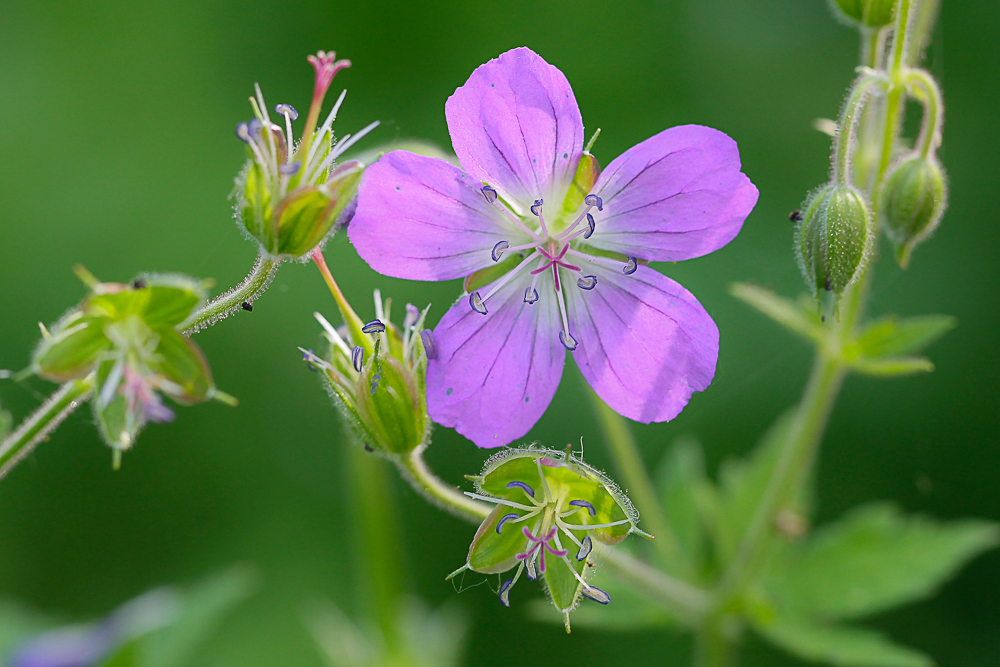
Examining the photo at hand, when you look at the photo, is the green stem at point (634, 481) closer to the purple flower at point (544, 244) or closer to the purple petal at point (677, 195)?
the purple flower at point (544, 244)

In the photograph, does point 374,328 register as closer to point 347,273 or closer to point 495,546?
point 495,546

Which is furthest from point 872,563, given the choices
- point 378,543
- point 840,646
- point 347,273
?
point 347,273

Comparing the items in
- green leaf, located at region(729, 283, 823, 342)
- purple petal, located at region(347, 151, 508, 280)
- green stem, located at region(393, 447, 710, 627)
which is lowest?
green stem, located at region(393, 447, 710, 627)

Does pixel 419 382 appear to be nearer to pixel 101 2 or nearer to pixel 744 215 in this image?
pixel 744 215

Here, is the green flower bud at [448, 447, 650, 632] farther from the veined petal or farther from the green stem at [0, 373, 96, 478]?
the green stem at [0, 373, 96, 478]

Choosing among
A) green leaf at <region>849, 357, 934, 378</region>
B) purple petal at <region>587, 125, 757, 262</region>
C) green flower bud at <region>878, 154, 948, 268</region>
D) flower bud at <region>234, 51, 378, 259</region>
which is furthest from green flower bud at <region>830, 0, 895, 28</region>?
flower bud at <region>234, 51, 378, 259</region>
